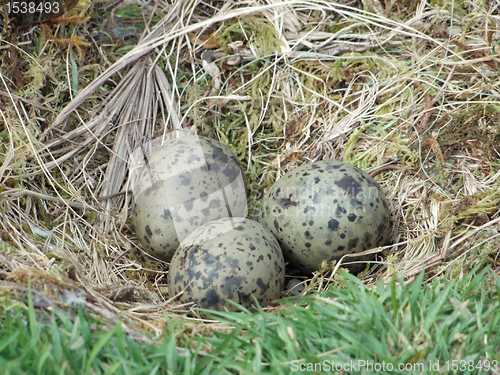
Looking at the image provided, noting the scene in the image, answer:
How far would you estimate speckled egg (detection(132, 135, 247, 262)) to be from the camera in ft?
8.27

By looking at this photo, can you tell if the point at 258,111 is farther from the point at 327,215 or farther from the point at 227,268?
the point at 227,268

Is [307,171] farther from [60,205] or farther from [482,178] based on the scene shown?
[60,205]

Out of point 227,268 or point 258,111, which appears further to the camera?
point 258,111

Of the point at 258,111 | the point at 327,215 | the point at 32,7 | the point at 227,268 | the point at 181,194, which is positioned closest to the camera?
the point at 227,268

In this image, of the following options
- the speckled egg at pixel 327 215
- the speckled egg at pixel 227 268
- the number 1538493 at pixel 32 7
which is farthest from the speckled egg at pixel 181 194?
the number 1538493 at pixel 32 7

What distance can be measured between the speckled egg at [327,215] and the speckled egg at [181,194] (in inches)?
12.3

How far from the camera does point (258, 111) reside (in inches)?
127

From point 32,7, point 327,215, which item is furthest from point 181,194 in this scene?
point 32,7

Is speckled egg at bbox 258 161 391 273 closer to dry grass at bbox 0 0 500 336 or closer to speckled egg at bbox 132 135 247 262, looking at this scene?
dry grass at bbox 0 0 500 336

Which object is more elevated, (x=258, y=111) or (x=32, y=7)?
(x=32, y=7)

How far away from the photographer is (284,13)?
3.21 meters

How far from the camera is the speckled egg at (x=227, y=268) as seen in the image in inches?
86.4

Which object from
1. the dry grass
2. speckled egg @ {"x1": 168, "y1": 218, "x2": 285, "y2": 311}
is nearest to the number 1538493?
the dry grass

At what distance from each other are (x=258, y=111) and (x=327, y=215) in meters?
1.17
